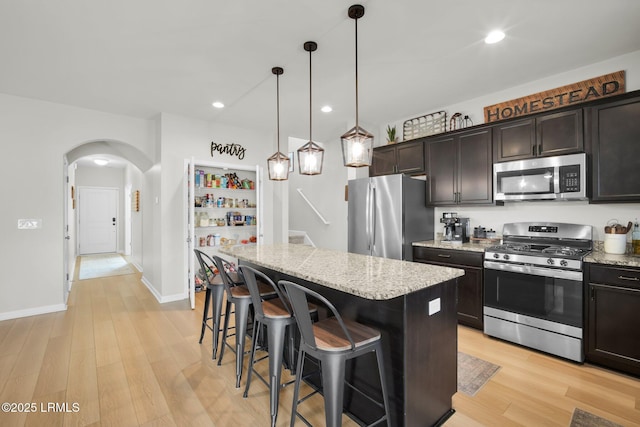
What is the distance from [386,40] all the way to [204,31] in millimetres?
1510

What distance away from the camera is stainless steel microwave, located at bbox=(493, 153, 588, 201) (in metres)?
2.86

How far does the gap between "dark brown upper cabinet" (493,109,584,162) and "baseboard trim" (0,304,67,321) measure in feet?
19.1

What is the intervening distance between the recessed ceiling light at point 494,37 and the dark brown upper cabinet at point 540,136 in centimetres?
103

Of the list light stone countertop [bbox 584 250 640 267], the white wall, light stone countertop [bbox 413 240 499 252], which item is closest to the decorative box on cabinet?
light stone countertop [bbox 413 240 499 252]

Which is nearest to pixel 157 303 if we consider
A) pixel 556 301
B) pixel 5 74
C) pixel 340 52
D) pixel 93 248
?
pixel 5 74

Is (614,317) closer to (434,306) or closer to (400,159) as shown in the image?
(434,306)

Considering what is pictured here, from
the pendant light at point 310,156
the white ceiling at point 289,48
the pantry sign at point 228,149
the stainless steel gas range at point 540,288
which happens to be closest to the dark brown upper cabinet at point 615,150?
the stainless steel gas range at point 540,288

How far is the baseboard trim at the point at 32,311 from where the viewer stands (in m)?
3.75

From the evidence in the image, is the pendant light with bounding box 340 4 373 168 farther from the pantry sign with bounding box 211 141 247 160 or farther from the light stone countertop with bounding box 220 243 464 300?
the pantry sign with bounding box 211 141 247 160

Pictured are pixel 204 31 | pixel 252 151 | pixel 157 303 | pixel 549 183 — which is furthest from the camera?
pixel 252 151

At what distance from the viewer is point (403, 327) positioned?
160 cm

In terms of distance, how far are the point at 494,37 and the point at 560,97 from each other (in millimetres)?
1254

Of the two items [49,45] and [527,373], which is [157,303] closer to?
[49,45]

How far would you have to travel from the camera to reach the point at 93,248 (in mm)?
8898
